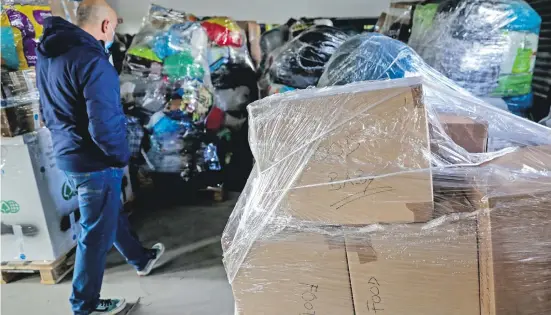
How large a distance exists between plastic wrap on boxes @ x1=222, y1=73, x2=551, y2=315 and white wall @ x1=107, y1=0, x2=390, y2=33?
3244mm

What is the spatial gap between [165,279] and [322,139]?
1.65 meters

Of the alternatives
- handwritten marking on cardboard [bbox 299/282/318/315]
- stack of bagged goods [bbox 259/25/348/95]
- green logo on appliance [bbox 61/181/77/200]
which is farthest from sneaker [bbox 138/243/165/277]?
handwritten marking on cardboard [bbox 299/282/318/315]

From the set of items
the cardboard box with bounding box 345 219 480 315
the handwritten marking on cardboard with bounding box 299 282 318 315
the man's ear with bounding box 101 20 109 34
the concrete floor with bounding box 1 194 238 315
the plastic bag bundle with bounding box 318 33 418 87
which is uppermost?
the man's ear with bounding box 101 20 109 34

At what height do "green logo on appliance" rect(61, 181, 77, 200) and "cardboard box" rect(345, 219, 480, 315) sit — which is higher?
"cardboard box" rect(345, 219, 480, 315)

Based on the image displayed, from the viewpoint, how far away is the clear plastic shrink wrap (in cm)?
112

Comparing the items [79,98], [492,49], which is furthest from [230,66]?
[492,49]

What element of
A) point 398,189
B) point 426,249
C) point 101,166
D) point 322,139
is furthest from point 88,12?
point 426,249

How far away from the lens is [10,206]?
2.37 meters

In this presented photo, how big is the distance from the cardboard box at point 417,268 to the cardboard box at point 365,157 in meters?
0.05

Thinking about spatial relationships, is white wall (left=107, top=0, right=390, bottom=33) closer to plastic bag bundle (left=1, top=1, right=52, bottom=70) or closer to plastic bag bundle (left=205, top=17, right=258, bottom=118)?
plastic bag bundle (left=205, top=17, right=258, bottom=118)

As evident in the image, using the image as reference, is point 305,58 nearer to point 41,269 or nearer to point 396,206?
point 396,206

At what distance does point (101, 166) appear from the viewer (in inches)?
78.0

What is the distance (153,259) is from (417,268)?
5.97 feet

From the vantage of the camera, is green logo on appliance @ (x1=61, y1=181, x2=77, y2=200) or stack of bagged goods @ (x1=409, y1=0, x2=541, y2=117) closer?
stack of bagged goods @ (x1=409, y1=0, x2=541, y2=117)
